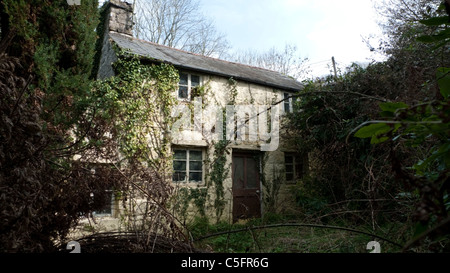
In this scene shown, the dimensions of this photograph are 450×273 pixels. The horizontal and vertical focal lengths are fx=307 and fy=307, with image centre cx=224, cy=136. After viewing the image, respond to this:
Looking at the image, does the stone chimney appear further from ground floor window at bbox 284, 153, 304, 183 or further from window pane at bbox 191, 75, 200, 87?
ground floor window at bbox 284, 153, 304, 183

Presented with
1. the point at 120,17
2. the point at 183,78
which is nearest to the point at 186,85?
the point at 183,78

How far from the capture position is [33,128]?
255 cm

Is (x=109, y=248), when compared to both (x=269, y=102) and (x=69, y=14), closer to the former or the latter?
(x=69, y=14)

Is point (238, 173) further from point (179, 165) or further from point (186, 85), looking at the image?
point (186, 85)

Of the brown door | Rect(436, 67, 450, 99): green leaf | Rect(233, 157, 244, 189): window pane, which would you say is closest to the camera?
Rect(436, 67, 450, 99): green leaf

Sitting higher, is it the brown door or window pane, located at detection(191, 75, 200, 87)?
window pane, located at detection(191, 75, 200, 87)

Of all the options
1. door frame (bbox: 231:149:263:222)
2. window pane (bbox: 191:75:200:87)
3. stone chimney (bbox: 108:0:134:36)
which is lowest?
door frame (bbox: 231:149:263:222)

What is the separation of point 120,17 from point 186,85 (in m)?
3.95

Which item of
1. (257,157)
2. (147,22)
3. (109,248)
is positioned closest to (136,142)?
(257,157)

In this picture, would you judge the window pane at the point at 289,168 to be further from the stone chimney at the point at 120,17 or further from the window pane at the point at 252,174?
the stone chimney at the point at 120,17

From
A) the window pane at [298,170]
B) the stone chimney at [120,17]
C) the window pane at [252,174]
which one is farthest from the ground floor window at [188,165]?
the stone chimney at [120,17]

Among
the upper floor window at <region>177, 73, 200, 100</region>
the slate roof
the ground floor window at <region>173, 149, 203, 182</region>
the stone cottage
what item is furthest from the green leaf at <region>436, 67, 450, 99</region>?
the upper floor window at <region>177, 73, 200, 100</region>

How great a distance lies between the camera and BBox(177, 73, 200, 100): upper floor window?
34.7 feet

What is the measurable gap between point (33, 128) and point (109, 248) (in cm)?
145
